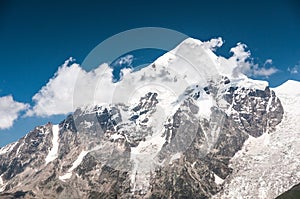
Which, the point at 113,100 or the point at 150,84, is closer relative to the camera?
the point at 113,100

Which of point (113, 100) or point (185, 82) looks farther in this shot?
A: point (185, 82)

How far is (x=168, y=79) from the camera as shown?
7438cm

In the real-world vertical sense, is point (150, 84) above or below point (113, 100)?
above

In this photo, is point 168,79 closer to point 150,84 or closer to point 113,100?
point 150,84

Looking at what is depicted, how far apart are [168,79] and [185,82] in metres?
3.49

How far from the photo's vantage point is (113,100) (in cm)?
5891

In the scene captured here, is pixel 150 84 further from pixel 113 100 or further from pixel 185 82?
pixel 113 100

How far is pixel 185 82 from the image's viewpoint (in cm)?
7212

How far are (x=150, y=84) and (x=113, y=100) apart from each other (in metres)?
16.3

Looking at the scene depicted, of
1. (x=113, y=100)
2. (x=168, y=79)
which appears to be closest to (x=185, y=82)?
(x=168, y=79)

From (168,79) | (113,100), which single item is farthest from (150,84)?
(113,100)

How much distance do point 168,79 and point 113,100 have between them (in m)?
17.6

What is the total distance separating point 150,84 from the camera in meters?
74.3
